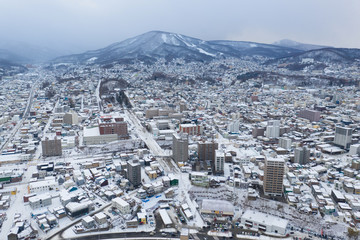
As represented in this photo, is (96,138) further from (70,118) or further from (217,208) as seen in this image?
(217,208)

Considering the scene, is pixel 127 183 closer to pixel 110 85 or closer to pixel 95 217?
pixel 95 217

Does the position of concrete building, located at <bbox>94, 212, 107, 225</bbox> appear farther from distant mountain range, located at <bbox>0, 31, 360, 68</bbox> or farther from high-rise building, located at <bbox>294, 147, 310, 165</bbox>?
distant mountain range, located at <bbox>0, 31, 360, 68</bbox>

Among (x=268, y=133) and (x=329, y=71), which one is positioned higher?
(x=329, y=71)

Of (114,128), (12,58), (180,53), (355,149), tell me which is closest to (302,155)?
(355,149)

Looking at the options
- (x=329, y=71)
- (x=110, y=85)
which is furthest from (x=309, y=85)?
(x=110, y=85)

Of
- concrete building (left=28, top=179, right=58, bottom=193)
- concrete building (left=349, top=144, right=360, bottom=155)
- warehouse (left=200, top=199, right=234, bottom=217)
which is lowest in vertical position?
warehouse (left=200, top=199, right=234, bottom=217)

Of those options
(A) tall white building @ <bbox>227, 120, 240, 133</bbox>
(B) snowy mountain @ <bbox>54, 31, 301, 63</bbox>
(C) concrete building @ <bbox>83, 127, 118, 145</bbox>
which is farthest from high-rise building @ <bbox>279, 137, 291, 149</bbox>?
(B) snowy mountain @ <bbox>54, 31, 301, 63</bbox>

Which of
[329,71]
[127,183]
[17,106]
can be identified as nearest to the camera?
[127,183]

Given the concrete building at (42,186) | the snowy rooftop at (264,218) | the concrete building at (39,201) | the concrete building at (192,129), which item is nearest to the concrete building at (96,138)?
the concrete building at (192,129)
